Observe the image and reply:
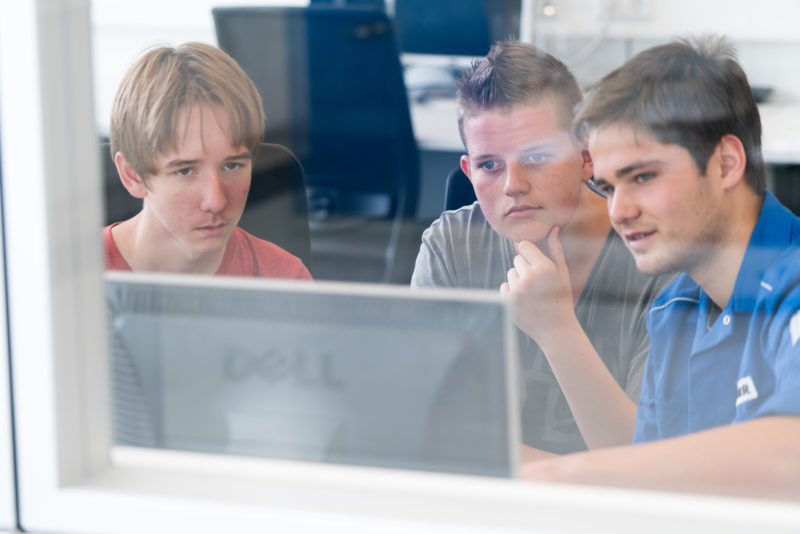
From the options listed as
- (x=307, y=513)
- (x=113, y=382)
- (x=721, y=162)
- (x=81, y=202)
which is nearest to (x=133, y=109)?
(x=81, y=202)

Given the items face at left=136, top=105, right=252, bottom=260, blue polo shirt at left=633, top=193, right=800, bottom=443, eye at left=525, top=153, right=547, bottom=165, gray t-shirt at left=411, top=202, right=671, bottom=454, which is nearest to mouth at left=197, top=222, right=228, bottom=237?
face at left=136, top=105, right=252, bottom=260

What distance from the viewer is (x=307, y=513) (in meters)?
0.57

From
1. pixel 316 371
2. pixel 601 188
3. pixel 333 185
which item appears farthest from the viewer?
pixel 333 185

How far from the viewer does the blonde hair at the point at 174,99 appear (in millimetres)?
755

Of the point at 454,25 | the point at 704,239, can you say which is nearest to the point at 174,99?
the point at 454,25

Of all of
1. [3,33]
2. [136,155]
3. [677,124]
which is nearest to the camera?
[3,33]

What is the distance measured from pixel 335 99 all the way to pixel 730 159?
472 millimetres

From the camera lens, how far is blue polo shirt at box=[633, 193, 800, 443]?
25.9 inches

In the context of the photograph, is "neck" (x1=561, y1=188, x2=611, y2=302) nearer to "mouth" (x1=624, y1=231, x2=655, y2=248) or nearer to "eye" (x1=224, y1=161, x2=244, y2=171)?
"mouth" (x1=624, y1=231, x2=655, y2=248)

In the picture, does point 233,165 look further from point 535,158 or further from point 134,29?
point 535,158

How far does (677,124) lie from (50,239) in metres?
0.55

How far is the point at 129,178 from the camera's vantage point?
2.50ft

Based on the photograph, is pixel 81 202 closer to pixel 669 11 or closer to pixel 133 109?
pixel 133 109

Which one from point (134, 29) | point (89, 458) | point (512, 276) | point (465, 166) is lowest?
point (89, 458)
